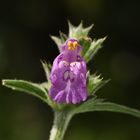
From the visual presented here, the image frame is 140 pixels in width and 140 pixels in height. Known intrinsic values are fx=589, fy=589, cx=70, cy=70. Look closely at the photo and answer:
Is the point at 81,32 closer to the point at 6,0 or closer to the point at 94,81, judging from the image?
the point at 94,81

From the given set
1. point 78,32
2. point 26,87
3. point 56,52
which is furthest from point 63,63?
point 56,52

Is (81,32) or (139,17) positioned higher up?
(139,17)

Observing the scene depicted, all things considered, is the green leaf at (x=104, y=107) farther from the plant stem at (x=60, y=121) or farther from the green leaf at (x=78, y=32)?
the green leaf at (x=78, y=32)

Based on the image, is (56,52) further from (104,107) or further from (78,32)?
(104,107)

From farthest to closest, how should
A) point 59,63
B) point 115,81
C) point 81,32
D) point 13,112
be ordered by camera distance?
point 115,81, point 13,112, point 81,32, point 59,63

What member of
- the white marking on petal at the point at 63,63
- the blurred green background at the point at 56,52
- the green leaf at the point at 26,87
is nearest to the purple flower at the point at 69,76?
the white marking on petal at the point at 63,63

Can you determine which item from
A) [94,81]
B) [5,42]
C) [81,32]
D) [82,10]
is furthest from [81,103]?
[82,10]

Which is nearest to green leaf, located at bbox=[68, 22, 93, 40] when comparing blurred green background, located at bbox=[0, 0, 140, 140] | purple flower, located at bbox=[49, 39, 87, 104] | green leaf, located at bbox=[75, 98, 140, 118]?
purple flower, located at bbox=[49, 39, 87, 104]
